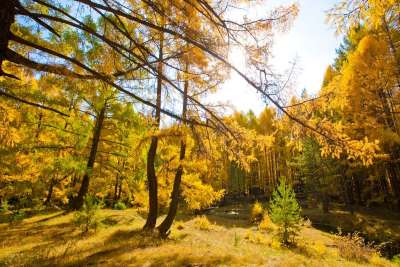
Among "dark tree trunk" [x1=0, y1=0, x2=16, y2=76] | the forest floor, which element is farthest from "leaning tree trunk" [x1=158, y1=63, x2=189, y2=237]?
"dark tree trunk" [x1=0, y1=0, x2=16, y2=76]

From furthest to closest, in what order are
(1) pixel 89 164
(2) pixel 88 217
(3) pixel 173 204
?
(1) pixel 89 164, (3) pixel 173 204, (2) pixel 88 217

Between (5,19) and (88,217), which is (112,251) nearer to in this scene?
(88,217)

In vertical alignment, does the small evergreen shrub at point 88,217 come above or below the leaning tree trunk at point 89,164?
below

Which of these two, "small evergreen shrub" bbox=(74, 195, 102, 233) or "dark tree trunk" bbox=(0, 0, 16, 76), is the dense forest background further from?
"small evergreen shrub" bbox=(74, 195, 102, 233)

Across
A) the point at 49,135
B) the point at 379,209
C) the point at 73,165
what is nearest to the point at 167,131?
the point at 73,165

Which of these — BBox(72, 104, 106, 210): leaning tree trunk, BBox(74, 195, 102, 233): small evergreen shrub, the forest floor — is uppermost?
BBox(72, 104, 106, 210): leaning tree trunk

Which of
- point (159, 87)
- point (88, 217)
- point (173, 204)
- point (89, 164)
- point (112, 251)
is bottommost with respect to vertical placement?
point (112, 251)

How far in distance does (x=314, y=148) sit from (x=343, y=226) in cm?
720

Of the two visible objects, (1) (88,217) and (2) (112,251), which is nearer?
(2) (112,251)

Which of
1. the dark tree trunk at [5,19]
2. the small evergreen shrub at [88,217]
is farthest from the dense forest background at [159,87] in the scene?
the small evergreen shrub at [88,217]

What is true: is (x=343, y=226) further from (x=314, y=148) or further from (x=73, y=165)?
(x=73, y=165)

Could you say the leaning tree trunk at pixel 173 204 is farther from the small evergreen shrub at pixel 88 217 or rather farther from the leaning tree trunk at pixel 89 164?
the leaning tree trunk at pixel 89 164

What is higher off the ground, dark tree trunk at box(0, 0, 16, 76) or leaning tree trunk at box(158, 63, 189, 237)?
dark tree trunk at box(0, 0, 16, 76)

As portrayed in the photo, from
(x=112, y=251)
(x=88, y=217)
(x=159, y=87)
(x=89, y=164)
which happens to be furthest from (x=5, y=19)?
(x=89, y=164)
